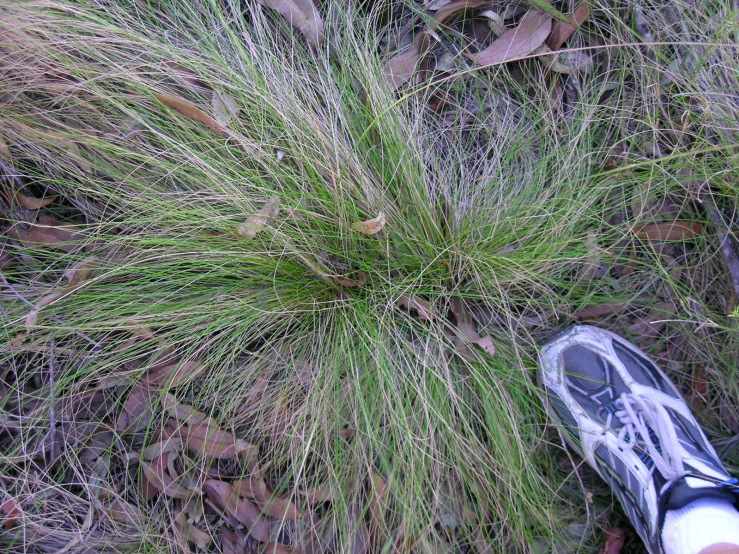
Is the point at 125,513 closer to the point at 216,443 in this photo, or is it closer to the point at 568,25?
the point at 216,443

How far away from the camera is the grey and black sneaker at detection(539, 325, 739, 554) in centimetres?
160

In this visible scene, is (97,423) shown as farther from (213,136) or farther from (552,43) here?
(552,43)

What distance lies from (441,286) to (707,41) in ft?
3.93

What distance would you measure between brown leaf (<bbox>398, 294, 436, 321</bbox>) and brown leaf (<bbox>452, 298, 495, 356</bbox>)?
11 centimetres

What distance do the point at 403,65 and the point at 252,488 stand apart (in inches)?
59.2

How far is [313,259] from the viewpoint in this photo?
1614mm

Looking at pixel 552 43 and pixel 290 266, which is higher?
pixel 552 43

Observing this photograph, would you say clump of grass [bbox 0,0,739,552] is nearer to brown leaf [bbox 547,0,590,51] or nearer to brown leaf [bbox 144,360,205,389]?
brown leaf [bbox 144,360,205,389]

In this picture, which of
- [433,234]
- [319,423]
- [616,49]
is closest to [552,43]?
[616,49]

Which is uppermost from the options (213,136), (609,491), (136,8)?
(136,8)

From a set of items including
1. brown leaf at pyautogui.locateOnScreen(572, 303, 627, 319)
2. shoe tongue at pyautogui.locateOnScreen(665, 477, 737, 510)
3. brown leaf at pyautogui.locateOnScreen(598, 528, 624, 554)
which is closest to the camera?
shoe tongue at pyautogui.locateOnScreen(665, 477, 737, 510)

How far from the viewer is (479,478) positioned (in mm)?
1588

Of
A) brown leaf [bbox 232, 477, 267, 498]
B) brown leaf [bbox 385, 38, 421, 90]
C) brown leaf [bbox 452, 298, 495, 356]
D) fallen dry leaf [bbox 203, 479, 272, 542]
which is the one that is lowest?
fallen dry leaf [bbox 203, 479, 272, 542]

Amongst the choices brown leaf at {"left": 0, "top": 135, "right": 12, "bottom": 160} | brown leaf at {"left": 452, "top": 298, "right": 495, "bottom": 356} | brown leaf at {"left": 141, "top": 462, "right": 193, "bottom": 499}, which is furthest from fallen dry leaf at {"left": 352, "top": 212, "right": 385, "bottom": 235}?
brown leaf at {"left": 0, "top": 135, "right": 12, "bottom": 160}
